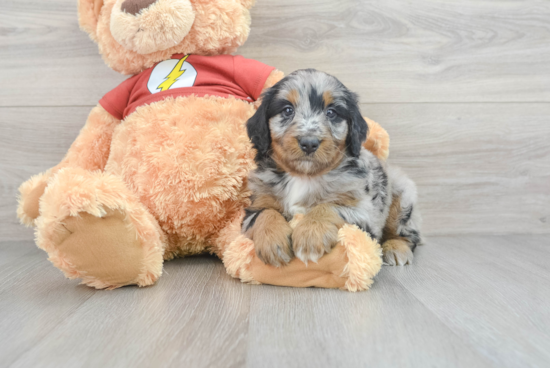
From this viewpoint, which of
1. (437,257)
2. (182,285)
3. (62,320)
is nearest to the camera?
(62,320)

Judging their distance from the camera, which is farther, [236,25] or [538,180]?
[538,180]

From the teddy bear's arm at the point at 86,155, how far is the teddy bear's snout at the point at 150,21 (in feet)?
1.51

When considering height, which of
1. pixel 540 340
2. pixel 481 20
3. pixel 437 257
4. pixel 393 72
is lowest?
pixel 437 257

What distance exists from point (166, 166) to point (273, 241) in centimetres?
58

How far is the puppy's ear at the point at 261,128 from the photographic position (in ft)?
5.62

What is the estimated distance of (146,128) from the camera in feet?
6.10

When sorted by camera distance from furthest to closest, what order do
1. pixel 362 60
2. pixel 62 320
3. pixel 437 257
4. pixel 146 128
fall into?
pixel 362 60 → pixel 437 257 → pixel 146 128 → pixel 62 320

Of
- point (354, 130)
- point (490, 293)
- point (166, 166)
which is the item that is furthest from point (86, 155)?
point (490, 293)

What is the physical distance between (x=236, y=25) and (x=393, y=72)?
1.03 m

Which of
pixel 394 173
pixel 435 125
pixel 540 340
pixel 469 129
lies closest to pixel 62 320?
pixel 540 340

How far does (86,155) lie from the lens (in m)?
2.09

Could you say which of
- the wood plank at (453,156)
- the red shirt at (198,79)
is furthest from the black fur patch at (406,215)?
the red shirt at (198,79)

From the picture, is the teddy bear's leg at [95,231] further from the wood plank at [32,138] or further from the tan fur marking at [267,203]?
the wood plank at [32,138]

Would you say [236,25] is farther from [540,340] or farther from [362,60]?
[540,340]
